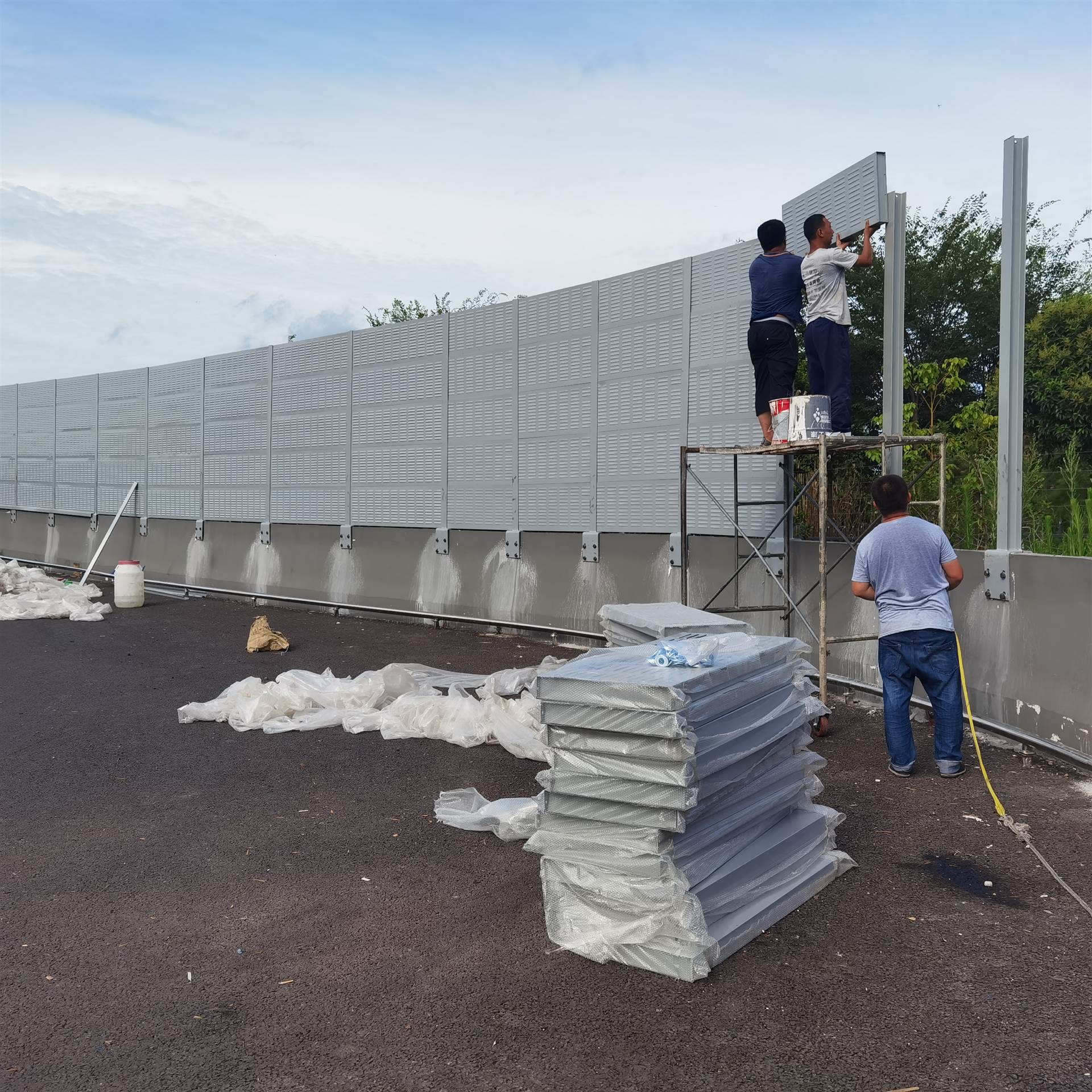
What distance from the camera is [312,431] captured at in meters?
15.4

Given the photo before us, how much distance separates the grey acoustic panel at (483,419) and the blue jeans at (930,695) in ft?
21.3

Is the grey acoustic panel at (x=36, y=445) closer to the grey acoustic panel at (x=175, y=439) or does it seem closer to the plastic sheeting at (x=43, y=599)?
the grey acoustic panel at (x=175, y=439)

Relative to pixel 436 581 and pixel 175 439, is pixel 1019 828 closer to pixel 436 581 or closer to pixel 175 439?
pixel 436 581

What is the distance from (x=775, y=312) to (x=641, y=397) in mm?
2415

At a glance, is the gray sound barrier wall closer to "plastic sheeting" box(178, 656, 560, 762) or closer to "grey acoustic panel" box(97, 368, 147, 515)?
"grey acoustic panel" box(97, 368, 147, 515)

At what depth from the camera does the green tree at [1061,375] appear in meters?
17.0

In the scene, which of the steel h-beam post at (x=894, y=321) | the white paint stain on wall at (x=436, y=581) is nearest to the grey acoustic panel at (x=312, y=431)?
the white paint stain on wall at (x=436, y=581)

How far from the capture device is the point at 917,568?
20.5 feet

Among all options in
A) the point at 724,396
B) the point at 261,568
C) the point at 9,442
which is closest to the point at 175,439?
the point at 261,568

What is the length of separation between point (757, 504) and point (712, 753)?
5.46 metres

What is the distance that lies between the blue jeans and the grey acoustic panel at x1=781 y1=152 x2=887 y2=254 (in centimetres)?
342

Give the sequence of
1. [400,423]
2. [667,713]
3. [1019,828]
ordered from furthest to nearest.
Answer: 1. [400,423]
2. [1019,828]
3. [667,713]

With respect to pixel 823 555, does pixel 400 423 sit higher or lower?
higher

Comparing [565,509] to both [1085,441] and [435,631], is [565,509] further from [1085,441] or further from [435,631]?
[1085,441]
